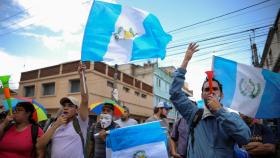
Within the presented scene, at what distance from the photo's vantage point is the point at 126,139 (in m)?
3.01

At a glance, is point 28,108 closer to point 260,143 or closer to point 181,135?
point 181,135

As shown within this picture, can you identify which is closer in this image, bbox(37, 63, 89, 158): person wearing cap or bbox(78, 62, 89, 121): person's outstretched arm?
bbox(37, 63, 89, 158): person wearing cap

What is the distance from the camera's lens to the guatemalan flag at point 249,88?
4074mm

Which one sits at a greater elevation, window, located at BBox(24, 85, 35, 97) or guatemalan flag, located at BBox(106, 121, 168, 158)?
window, located at BBox(24, 85, 35, 97)

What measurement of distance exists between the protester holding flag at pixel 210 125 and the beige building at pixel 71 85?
19107 mm

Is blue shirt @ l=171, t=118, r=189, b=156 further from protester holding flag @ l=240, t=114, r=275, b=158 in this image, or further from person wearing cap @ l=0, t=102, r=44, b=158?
person wearing cap @ l=0, t=102, r=44, b=158

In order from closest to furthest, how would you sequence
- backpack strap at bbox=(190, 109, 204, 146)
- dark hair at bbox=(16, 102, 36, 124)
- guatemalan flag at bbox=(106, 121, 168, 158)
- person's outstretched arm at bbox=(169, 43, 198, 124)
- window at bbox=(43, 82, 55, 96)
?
backpack strap at bbox=(190, 109, 204, 146) → person's outstretched arm at bbox=(169, 43, 198, 124) → guatemalan flag at bbox=(106, 121, 168, 158) → dark hair at bbox=(16, 102, 36, 124) → window at bbox=(43, 82, 55, 96)

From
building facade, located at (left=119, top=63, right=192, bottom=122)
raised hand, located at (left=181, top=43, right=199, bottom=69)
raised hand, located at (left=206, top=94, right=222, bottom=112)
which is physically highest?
Answer: building facade, located at (left=119, top=63, right=192, bottom=122)

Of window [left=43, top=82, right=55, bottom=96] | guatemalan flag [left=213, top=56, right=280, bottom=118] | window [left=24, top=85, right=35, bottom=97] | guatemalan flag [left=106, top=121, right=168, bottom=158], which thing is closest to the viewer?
guatemalan flag [left=106, top=121, right=168, bottom=158]

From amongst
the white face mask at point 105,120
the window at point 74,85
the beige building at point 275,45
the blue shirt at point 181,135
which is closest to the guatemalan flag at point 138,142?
the white face mask at point 105,120

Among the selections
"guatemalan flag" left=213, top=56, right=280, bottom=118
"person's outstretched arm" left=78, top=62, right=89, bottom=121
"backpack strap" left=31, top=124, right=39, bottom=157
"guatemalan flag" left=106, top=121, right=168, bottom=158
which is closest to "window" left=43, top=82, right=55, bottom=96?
"backpack strap" left=31, top=124, right=39, bottom=157

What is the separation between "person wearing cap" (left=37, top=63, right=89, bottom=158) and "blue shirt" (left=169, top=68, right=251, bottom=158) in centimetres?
154

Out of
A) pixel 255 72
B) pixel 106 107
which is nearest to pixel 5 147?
pixel 106 107

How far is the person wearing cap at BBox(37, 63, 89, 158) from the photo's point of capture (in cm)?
321
